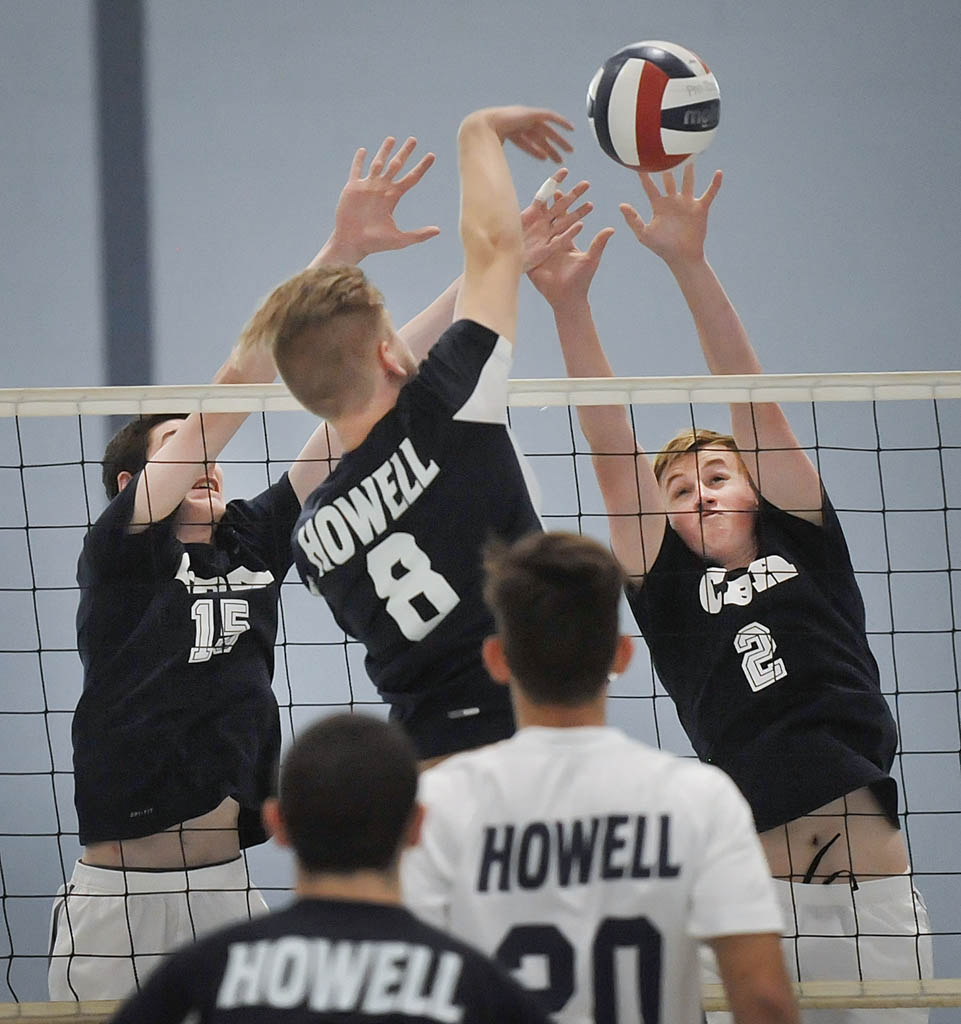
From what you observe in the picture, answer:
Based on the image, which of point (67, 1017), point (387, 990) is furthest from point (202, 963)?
point (67, 1017)

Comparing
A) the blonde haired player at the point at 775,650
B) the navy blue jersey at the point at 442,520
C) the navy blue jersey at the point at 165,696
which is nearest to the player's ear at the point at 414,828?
the navy blue jersey at the point at 442,520

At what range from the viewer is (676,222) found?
3285mm

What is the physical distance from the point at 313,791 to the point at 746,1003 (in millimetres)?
583

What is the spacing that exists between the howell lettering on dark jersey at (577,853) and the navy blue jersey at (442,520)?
2.03 ft

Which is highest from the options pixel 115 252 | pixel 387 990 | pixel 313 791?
pixel 115 252

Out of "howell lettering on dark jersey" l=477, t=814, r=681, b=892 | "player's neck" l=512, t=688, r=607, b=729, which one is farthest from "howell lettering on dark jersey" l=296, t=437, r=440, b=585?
"howell lettering on dark jersey" l=477, t=814, r=681, b=892

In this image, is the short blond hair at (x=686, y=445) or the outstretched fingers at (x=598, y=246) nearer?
the outstretched fingers at (x=598, y=246)

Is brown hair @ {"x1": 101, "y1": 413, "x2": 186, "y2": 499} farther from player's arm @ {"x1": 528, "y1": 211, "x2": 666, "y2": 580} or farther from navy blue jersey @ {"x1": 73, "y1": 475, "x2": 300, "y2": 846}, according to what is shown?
player's arm @ {"x1": 528, "y1": 211, "x2": 666, "y2": 580}

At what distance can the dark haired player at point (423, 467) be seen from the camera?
2.36 meters

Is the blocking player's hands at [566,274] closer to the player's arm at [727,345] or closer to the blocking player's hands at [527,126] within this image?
the player's arm at [727,345]

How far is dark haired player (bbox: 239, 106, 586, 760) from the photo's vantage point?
2361 mm

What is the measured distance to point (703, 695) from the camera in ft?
10.2

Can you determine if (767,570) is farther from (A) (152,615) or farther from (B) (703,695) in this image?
(A) (152,615)

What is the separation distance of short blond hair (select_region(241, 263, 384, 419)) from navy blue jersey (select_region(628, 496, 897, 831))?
1.02 m
